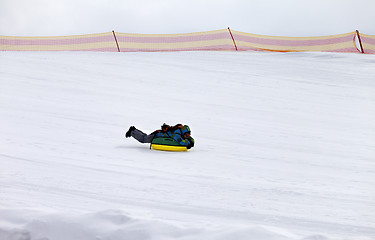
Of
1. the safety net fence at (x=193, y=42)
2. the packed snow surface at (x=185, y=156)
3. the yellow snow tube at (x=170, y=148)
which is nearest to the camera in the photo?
the packed snow surface at (x=185, y=156)

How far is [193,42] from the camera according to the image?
23.0 m

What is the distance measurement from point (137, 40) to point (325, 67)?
780 centimetres

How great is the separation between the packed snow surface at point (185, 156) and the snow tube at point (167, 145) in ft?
0.58

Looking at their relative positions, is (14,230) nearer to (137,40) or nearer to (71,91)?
(71,91)

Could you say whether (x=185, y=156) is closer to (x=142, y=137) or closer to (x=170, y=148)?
(x=170, y=148)

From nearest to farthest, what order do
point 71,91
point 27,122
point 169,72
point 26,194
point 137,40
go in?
point 26,194
point 27,122
point 71,91
point 169,72
point 137,40

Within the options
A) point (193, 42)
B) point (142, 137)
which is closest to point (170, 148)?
point (142, 137)

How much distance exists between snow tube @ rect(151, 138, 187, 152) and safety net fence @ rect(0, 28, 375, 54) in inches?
612

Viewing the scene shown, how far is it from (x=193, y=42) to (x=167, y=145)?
Result: 643 inches

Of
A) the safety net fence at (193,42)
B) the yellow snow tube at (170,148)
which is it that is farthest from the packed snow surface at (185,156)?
the safety net fence at (193,42)

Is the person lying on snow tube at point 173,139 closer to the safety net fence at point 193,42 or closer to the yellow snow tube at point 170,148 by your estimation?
the yellow snow tube at point 170,148

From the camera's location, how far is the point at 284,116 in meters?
10.5

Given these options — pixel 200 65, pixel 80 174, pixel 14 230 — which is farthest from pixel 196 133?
pixel 200 65

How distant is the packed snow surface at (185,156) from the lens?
11.3 feet
